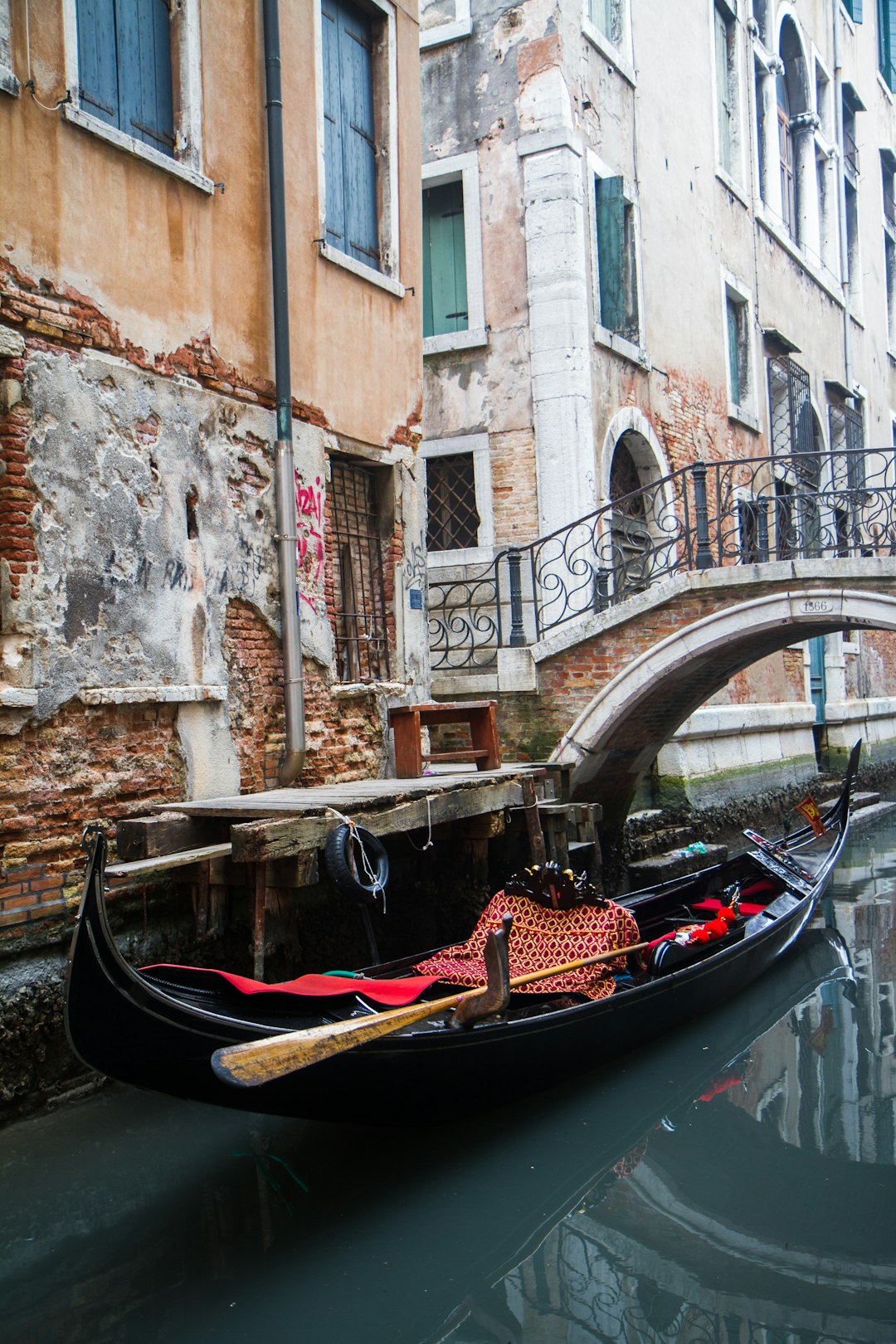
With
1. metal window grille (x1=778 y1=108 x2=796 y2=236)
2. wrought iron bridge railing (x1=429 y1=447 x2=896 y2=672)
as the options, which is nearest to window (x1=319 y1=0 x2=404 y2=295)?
wrought iron bridge railing (x1=429 y1=447 x2=896 y2=672)

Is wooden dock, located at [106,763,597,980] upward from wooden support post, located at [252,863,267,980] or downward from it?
upward

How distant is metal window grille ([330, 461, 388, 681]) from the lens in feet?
20.2

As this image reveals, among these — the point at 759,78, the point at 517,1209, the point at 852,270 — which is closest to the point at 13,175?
the point at 517,1209

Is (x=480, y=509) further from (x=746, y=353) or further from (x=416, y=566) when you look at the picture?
(x=746, y=353)

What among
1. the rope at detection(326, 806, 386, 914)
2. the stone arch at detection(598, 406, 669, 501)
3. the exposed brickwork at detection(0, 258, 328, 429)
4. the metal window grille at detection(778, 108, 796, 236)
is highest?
the metal window grille at detection(778, 108, 796, 236)

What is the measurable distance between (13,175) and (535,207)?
16.7ft

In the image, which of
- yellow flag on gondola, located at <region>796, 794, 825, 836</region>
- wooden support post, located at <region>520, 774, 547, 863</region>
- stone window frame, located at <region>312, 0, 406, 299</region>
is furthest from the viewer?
yellow flag on gondola, located at <region>796, 794, 825, 836</region>

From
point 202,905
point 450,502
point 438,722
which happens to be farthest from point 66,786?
point 450,502

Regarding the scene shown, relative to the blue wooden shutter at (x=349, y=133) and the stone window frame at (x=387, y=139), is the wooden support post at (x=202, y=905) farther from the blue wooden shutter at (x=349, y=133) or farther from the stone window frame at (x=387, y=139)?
the stone window frame at (x=387, y=139)

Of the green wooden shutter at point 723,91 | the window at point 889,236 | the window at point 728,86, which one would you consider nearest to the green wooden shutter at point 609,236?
the green wooden shutter at point 723,91

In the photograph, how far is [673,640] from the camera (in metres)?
7.13

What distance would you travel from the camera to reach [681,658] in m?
7.12

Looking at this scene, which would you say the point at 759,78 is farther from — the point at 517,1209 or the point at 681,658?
the point at 517,1209

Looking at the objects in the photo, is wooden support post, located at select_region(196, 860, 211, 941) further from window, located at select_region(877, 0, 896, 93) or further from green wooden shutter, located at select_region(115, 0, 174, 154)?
window, located at select_region(877, 0, 896, 93)
